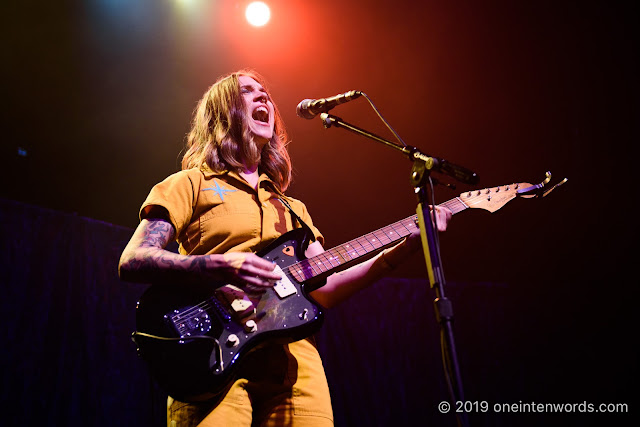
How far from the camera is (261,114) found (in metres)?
2.97

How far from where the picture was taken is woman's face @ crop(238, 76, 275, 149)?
2.86m

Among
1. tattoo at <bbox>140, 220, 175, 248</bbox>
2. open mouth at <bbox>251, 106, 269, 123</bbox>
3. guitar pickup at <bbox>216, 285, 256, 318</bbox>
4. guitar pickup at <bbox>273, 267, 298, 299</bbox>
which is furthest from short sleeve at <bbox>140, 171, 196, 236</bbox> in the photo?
open mouth at <bbox>251, 106, 269, 123</bbox>

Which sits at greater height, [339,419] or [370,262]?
[370,262]

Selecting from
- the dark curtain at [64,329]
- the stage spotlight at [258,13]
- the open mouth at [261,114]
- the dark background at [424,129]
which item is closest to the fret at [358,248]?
the open mouth at [261,114]

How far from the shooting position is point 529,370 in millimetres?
5203

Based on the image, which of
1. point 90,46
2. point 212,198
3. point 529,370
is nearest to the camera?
point 212,198

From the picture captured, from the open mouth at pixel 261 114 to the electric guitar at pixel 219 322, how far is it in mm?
1003

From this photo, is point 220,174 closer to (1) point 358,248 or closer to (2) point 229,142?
(2) point 229,142

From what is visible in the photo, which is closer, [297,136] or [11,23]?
[11,23]

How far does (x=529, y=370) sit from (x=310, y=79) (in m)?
4.09

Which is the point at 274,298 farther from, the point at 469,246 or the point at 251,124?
the point at 469,246

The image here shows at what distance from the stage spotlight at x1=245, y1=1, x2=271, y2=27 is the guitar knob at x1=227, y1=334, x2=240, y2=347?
3.29 metres

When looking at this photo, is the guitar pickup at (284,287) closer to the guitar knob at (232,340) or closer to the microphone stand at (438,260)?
the guitar knob at (232,340)

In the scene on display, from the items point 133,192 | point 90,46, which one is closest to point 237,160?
point 90,46
